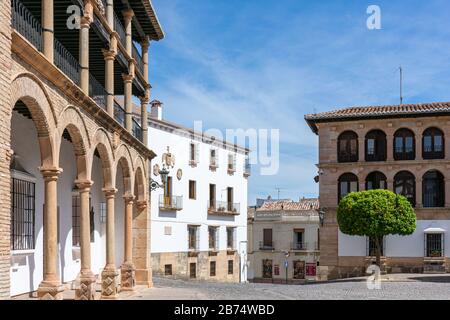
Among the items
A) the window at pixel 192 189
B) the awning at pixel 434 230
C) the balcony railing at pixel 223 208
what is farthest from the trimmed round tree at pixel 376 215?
the balcony railing at pixel 223 208

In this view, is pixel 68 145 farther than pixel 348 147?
No

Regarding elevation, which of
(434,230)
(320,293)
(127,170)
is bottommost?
(320,293)

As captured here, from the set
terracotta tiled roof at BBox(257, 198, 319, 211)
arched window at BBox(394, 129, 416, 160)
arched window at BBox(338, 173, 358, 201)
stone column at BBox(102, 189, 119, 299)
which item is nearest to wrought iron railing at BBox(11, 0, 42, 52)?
stone column at BBox(102, 189, 119, 299)

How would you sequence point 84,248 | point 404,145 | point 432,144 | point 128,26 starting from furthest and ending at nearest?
point 404,145 < point 432,144 < point 128,26 < point 84,248

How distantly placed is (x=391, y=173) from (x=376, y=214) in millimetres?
6565

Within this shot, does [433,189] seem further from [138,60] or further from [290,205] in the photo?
[290,205]

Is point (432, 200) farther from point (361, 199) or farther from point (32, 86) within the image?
point (32, 86)

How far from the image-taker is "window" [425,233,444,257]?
1399 inches

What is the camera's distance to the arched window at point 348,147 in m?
36.9

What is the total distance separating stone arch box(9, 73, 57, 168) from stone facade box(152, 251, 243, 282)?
74.3 ft

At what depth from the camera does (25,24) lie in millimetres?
12312

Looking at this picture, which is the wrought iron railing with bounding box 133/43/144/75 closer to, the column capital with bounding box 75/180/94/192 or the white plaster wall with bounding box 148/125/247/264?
the column capital with bounding box 75/180/94/192

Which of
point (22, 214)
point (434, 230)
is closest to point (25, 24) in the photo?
point (22, 214)
